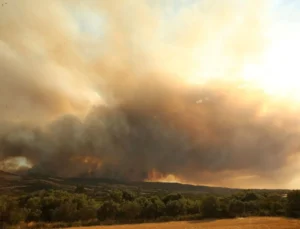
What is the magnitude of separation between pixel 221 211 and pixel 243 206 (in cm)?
648

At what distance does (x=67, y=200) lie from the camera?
204ft

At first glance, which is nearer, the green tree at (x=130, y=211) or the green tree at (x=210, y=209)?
the green tree at (x=130, y=211)

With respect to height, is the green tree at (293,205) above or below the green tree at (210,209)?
above

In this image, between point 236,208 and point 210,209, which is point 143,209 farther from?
point 236,208

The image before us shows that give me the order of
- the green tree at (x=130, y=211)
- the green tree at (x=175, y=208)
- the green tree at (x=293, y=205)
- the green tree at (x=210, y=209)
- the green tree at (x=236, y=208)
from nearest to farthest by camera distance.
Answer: the green tree at (x=293, y=205)
the green tree at (x=130, y=211)
the green tree at (x=210, y=209)
the green tree at (x=236, y=208)
the green tree at (x=175, y=208)

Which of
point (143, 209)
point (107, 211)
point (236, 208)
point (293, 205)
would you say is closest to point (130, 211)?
point (143, 209)

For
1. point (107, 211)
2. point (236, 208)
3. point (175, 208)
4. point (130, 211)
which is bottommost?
point (107, 211)

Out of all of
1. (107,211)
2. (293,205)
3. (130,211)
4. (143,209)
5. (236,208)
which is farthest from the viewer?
(236,208)

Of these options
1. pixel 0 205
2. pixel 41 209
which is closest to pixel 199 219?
pixel 41 209

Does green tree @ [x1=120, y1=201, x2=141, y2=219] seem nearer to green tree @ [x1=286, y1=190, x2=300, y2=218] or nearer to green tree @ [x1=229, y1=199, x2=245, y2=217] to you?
green tree @ [x1=229, y1=199, x2=245, y2=217]

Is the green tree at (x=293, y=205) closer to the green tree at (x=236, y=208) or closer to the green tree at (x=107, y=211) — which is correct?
the green tree at (x=236, y=208)

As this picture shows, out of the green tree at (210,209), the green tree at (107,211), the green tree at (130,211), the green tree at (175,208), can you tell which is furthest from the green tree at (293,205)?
the green tree at (107,211)

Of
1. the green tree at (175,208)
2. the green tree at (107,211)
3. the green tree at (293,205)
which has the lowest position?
the green tree at (107,211)

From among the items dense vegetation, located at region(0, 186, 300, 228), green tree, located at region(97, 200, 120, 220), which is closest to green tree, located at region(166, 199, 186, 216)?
dense vegetation, located at region(0, 186, 300, 228)
